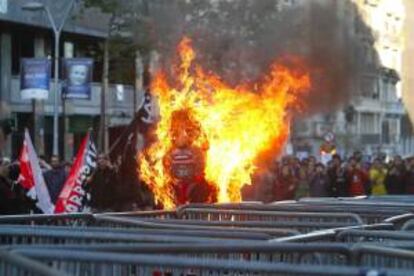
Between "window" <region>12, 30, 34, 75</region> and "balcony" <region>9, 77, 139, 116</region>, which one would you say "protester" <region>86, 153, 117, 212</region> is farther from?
"window" <region>12, 30, 34, 75</region>

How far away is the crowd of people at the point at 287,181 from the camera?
48.5ft

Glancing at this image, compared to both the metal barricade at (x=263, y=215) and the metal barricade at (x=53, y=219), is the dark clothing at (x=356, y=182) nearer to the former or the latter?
the metal barricade at (x=263, y=215)

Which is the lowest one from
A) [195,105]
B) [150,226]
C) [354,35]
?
[150,226]

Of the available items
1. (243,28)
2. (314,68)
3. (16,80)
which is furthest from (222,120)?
(16,80)

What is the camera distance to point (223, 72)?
62.4ft

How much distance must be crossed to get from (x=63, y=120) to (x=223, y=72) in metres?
19.2

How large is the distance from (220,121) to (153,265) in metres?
10.3

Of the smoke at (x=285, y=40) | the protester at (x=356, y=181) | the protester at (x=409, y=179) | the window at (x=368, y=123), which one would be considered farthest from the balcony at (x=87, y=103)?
the protester at (x=356, y=181)

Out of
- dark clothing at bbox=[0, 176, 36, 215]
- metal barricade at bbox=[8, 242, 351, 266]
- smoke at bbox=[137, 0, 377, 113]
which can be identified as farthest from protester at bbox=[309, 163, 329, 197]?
metal barricade at bbox=[8, 242, 351, 266]

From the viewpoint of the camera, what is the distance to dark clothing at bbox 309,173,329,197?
19375mm

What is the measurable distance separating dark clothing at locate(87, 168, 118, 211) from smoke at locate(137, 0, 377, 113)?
3.93 meters

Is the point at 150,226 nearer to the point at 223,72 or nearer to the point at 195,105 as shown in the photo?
the point at 195,105

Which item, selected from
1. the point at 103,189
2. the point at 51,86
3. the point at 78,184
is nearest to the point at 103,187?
the point at 103,189

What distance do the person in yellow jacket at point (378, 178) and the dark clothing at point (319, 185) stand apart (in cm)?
101
